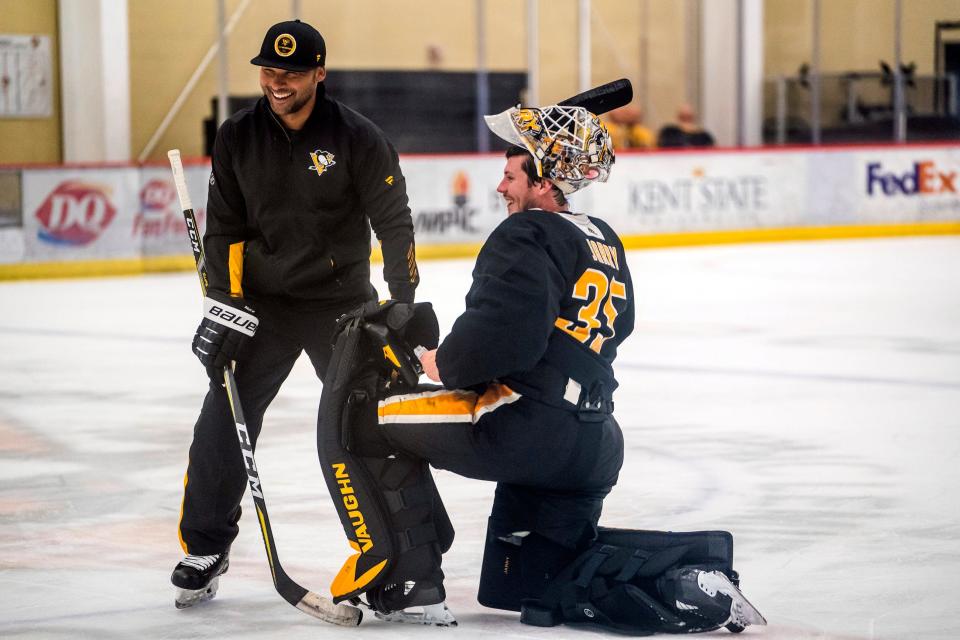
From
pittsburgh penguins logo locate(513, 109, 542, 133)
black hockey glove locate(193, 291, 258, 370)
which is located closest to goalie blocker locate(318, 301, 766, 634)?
black hockey glove locate(193, 291, 258, 370)

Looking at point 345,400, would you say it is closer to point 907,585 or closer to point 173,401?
point 907,585

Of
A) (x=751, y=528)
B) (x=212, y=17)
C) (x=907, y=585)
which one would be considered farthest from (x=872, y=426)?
(x=212, y=17)

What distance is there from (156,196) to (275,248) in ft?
29.8

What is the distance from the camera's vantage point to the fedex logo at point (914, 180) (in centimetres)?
1541

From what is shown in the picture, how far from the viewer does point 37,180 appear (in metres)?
12.0

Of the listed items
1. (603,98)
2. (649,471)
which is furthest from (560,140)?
(649,471)

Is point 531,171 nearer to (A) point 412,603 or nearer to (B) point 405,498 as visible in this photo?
(B) point 405,498

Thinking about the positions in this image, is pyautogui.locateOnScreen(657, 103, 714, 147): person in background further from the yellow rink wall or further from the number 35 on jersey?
the number 35 on jersey

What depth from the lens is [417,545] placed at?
3260 mm

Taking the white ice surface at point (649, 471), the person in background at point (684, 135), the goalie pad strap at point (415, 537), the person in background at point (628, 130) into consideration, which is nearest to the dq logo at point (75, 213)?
the white ice surface at point (649, 471)

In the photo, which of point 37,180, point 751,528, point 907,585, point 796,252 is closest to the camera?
point 907,585

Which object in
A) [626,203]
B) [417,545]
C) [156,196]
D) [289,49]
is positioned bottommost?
[417,545]

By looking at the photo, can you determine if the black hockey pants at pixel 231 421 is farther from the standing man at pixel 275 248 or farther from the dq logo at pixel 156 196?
the dq logo at pixel 156 196

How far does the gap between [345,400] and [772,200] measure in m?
12.3
